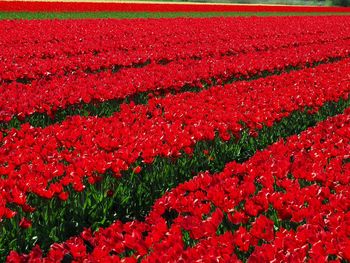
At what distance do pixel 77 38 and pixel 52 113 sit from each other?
34.1ft

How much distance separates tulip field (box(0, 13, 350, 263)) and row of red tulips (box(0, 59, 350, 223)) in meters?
0.02

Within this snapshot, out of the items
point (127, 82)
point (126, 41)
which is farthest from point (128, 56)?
point (127, 82)

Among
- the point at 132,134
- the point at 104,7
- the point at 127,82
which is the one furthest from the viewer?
the point at 104,7

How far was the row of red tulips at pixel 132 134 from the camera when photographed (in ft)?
16.1

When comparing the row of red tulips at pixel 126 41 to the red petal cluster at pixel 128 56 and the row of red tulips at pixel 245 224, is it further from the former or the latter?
the row of red tulips at pixel 245 224

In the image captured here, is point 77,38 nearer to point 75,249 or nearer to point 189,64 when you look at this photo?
point 189,64

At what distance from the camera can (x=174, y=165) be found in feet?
19.9

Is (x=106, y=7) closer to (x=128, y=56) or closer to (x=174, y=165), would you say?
(x=128, y=56)

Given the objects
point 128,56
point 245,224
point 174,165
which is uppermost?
point 128,56

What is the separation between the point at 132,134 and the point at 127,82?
3.91 m

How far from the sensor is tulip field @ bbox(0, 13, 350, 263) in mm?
3625

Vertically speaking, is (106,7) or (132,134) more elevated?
(106,7)

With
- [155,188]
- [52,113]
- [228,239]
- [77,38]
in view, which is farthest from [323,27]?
[228,239]

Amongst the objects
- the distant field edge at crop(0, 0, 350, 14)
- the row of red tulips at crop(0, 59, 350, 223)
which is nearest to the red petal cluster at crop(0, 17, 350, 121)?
the row of red tulips at crop(0, 59, 350, 223)
